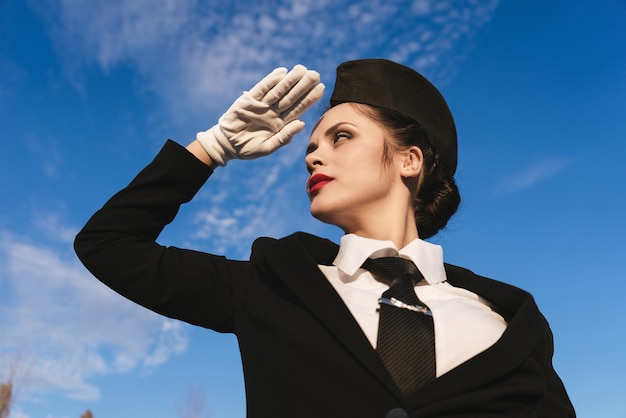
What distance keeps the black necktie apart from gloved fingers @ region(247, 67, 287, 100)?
3.70 ft

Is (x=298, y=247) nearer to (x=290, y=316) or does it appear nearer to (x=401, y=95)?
(x=290, y=316)

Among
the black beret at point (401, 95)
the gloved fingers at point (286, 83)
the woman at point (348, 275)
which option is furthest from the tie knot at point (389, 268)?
the gloved fingers at point (286, 83)

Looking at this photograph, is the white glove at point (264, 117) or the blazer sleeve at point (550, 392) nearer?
the blazer sleeve at point (550, 392)

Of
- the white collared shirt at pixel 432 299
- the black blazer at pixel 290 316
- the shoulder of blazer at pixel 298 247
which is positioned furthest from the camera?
the shoulder of blazer at pixel 298 247

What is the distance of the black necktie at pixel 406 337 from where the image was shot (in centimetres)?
190

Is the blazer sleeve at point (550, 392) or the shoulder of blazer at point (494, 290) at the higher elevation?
the shoulder of blazer at point (494, 290)

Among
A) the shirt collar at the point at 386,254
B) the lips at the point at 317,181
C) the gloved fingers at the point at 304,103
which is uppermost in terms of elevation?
the gloved fingers at the point at 304,103

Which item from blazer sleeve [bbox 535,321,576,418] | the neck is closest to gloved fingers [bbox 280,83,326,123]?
the neck

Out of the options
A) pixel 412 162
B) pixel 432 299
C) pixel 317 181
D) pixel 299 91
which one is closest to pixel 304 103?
pixel 299 91

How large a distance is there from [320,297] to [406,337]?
328 mm

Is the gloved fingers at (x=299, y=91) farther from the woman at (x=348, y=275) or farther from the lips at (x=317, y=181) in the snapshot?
the lips at (x=317, y=181)

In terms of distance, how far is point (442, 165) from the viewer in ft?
9.90

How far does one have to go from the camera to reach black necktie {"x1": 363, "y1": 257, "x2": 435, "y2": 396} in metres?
1.90

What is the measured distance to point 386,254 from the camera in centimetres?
238
